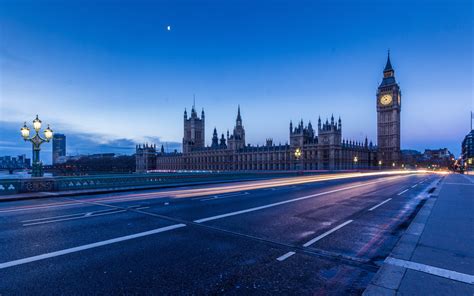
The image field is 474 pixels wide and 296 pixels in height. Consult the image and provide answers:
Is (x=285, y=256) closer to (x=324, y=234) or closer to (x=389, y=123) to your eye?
(x=324, y=234)

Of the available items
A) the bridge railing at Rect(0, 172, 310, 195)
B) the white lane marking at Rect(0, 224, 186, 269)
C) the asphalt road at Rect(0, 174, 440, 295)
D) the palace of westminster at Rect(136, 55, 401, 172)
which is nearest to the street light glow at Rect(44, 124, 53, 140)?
the bridge railing at Rect(0, 172, 310, 195)

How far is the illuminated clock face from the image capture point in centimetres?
12778

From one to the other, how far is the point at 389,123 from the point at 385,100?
12079mm

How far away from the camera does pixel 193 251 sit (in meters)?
5.83

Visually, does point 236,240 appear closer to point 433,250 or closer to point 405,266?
point 405,266

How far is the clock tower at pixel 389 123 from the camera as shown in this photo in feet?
402

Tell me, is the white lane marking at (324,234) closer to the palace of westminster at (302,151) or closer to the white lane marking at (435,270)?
the white lane marking at (435,270)

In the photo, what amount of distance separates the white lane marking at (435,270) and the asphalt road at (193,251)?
45 centimetres

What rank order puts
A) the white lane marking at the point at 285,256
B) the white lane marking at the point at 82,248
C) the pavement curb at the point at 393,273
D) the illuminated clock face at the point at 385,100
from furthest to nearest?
1. the illuminated clock face at the point at 385,100
2. the white lane marking at the point at 285,256
3. the white lane marking at the point at 82,248
4. the pavement curb at the point at 393,273

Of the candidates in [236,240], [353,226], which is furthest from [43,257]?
[353,226]

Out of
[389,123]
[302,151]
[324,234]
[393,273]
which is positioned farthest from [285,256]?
[389,123]

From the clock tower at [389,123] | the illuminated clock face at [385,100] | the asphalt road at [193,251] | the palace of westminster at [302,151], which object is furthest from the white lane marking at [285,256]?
the illuminated clock face at [385,100]

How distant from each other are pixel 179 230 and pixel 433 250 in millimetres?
6315

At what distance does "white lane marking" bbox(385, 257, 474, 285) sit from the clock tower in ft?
432
